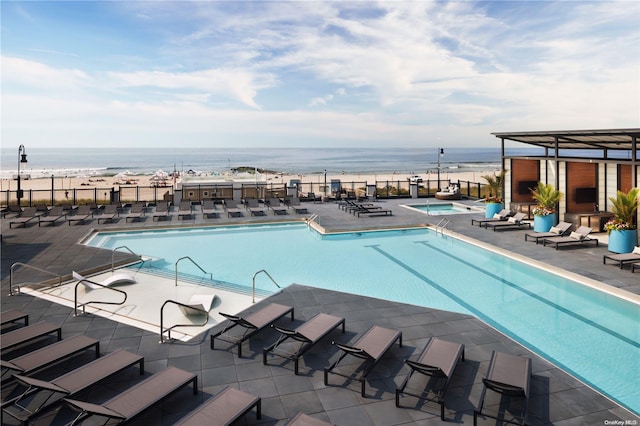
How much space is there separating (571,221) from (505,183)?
404cm

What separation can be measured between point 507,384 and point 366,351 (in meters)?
1.76

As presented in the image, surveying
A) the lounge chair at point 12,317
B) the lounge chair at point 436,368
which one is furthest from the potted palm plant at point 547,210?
the lounge chair at point 12,317

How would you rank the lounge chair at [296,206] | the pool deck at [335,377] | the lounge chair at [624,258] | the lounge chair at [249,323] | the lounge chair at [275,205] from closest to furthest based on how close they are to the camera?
the pool deck at [335,377], the lounge chair at [249,323], the lounge chair at [624,258], the lounge chair at [296,206], the lounge chair at [275,205]

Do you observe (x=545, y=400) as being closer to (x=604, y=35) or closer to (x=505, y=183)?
(x=505, y=183)

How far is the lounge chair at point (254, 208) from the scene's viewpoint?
20.1m

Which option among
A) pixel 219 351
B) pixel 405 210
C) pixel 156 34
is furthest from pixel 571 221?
pixel 156 34

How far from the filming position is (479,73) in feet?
88.9

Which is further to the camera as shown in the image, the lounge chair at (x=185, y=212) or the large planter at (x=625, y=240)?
the lounge chair at (x=185, y=212)

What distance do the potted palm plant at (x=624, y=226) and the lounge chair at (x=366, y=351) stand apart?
28.7 ft

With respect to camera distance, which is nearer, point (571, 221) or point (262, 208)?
point (571, 221)

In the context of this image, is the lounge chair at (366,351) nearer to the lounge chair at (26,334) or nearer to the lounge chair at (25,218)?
the lounge chair at (26,334)

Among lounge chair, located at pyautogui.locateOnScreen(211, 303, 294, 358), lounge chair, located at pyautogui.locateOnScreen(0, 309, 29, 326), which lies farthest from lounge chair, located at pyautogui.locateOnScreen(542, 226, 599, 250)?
lounge chair, located at pyautogui.locateOnScreen(0, 309, 29, 326)

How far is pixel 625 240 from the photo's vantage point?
444 inches

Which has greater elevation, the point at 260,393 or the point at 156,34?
the point at 156,34
